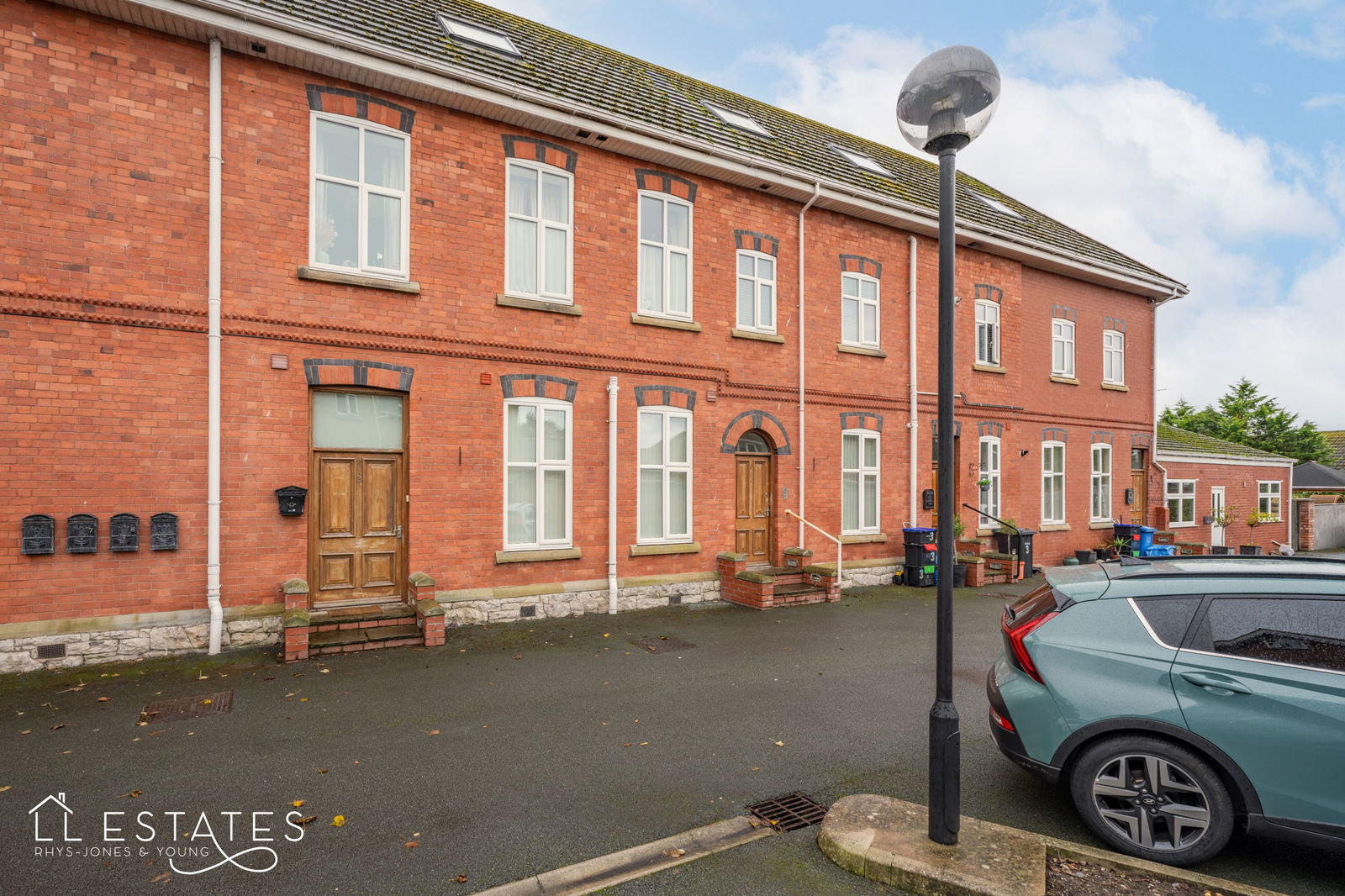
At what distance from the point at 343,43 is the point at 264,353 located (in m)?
3.88

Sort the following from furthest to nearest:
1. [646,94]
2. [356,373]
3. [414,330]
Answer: [646,94] → [414,330] → [356,373]

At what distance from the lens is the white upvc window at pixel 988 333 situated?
1518 cm

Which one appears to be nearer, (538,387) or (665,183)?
(538,387)

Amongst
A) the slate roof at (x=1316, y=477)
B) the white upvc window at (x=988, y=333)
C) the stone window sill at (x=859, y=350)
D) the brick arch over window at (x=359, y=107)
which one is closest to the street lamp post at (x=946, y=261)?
the brick arch over window at (x=359, y=107)

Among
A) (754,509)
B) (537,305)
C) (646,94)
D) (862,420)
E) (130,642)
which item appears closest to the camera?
(130,642)

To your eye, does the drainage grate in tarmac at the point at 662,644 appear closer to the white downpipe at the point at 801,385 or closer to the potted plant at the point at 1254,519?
the white downpipe at the point at 801,385

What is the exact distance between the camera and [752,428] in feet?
39.6

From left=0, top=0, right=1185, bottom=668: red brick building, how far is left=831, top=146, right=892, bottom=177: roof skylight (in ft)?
2.89

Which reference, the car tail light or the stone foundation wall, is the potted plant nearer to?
the car tail light

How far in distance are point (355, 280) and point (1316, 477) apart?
36.8m

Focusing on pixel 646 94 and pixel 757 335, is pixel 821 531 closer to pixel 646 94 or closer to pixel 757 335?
pixel 757 335

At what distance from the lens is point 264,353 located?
8.30 m

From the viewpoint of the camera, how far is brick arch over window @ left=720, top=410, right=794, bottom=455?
11.8 meters

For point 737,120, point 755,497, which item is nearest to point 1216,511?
point 755,497
